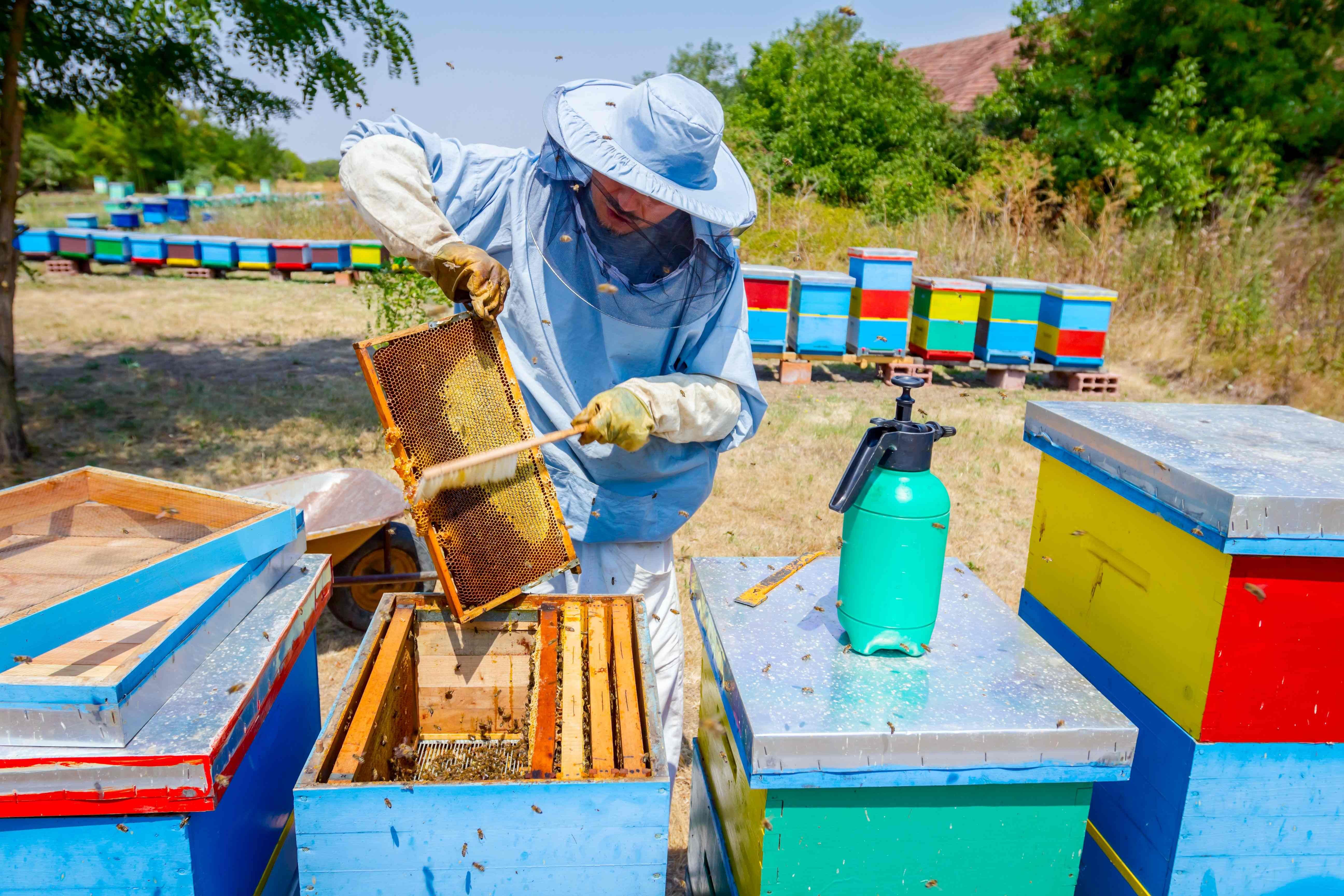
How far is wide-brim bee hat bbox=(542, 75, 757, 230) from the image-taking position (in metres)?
1.85

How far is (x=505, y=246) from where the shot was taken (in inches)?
88.4

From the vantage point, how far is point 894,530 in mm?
1422

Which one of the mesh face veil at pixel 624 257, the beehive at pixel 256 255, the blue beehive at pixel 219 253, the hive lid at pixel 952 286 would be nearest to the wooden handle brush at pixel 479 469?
the mesh face veil at pixel 624 257

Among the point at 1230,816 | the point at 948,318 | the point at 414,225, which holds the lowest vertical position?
the point at 1230,816

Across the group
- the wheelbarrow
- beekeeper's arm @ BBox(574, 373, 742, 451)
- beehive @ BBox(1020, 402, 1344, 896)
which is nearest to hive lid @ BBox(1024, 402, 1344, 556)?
beehive @ BBox(1020, 402, 1344, 896)

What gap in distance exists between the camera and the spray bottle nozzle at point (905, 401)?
1426 millimetres

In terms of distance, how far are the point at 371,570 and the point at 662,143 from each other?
108 inches

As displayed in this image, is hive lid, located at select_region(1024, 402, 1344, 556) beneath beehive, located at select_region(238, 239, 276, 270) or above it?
above

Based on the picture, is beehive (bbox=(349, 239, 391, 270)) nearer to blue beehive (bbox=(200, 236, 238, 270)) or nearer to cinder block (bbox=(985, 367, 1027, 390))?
blue beehive (bbox=(200, 236, 238, 270))

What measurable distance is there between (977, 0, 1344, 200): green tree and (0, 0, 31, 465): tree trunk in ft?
42.0

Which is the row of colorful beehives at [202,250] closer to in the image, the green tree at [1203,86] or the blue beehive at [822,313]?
the blue beehive at [822,313]

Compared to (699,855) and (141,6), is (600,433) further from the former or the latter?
(141,6)

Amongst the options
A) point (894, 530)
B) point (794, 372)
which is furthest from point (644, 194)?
point (794, 372)

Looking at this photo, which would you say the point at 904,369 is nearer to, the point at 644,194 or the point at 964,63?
the point at 644,194
